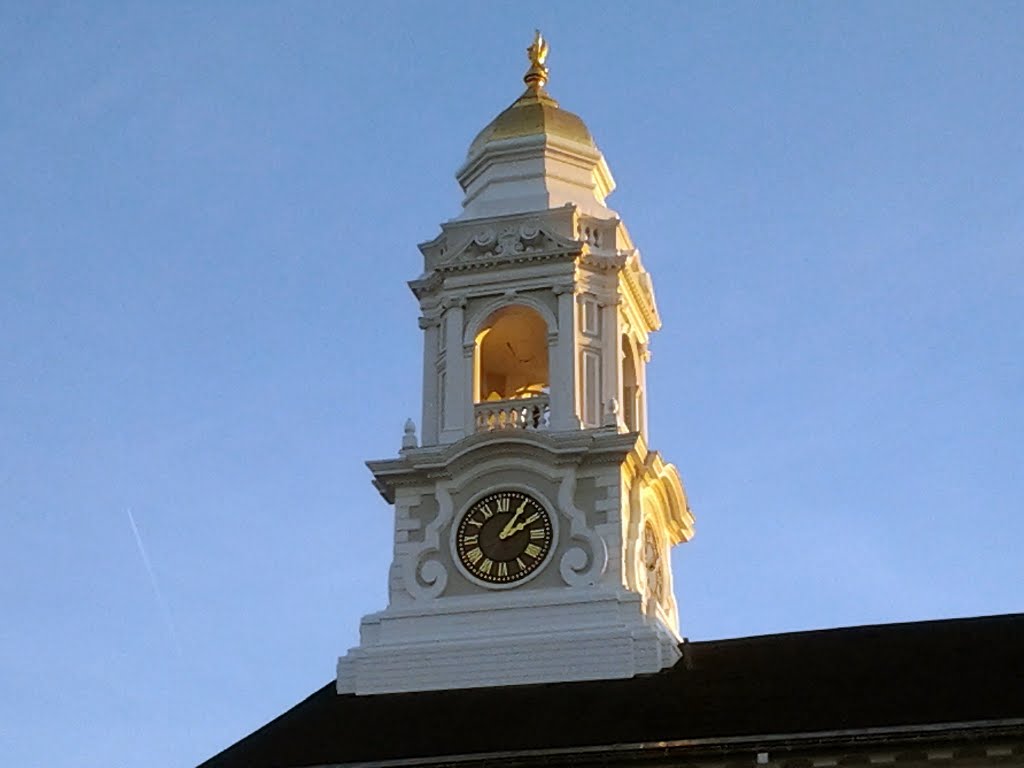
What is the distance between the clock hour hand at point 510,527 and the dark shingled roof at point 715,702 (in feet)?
10.8

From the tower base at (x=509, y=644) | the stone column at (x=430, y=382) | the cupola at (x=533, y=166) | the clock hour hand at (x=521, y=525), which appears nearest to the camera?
the tower base at (x=509, y=644)

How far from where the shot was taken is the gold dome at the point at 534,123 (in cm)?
4459

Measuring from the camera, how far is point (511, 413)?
41.0 metres

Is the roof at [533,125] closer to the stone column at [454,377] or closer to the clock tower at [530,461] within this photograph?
the clock tower at [530,461]

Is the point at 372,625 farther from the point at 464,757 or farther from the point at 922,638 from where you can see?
the point at 922,638

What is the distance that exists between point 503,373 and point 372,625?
7.71 meters

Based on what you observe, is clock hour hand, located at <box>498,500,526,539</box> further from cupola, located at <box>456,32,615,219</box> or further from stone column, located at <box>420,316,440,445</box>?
cupola, located at <box>456,32,615,219</box>

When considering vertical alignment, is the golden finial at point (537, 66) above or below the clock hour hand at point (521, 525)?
above

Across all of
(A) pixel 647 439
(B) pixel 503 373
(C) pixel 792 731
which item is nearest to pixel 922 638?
(C) pixel 792 731

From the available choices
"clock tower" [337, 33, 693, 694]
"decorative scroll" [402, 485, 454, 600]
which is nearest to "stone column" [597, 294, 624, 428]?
"clock tower" [337, 33, 693, 694]

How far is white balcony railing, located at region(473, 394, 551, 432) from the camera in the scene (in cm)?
4094

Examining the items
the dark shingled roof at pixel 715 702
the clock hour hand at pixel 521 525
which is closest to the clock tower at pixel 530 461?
the clock hour hand at pixel 521 525

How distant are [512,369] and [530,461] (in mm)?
5528

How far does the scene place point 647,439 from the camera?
4319 cm
